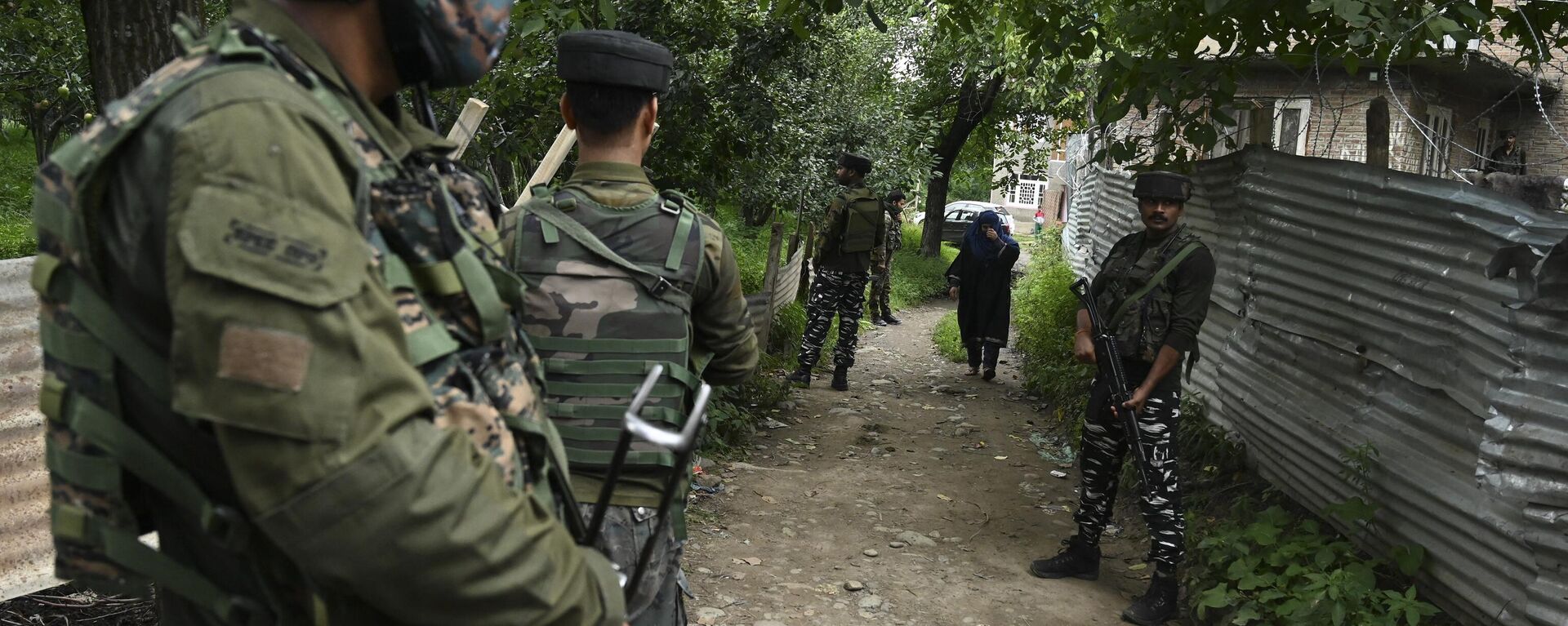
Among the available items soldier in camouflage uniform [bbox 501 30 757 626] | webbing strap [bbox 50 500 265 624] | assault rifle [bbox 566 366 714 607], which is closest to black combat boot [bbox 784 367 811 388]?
soldier in camouflage uniform [bbox 501 30 757 626]

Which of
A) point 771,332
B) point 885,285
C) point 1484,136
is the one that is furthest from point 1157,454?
point 1484,136

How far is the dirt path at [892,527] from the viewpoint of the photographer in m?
5.00

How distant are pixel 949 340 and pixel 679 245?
1063 cm

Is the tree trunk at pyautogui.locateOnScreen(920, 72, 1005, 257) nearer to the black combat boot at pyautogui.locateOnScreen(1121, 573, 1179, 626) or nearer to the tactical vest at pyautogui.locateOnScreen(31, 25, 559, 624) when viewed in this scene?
the black combat boot at pyautogui.locateOnScreen(1121, 573, 1179, 626)

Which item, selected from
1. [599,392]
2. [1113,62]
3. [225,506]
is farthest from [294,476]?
[1113,62]

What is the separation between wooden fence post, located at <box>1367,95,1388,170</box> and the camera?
5.46 metres

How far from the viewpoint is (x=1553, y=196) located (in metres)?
5.00

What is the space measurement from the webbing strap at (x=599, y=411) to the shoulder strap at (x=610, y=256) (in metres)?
0.24

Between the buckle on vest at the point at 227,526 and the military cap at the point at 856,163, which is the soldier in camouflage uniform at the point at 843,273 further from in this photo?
the buckle on vest at the point at 227,526

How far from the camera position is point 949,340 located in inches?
512

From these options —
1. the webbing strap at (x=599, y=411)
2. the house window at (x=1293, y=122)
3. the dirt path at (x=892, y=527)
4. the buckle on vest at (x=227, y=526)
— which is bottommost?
the dirt path at (x=892, y=527)

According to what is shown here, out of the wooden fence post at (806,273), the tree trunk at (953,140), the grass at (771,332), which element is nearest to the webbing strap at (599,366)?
the grass at (771,332)

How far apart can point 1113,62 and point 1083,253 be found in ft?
25.4

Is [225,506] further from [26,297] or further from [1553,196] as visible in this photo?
[1553,196]
